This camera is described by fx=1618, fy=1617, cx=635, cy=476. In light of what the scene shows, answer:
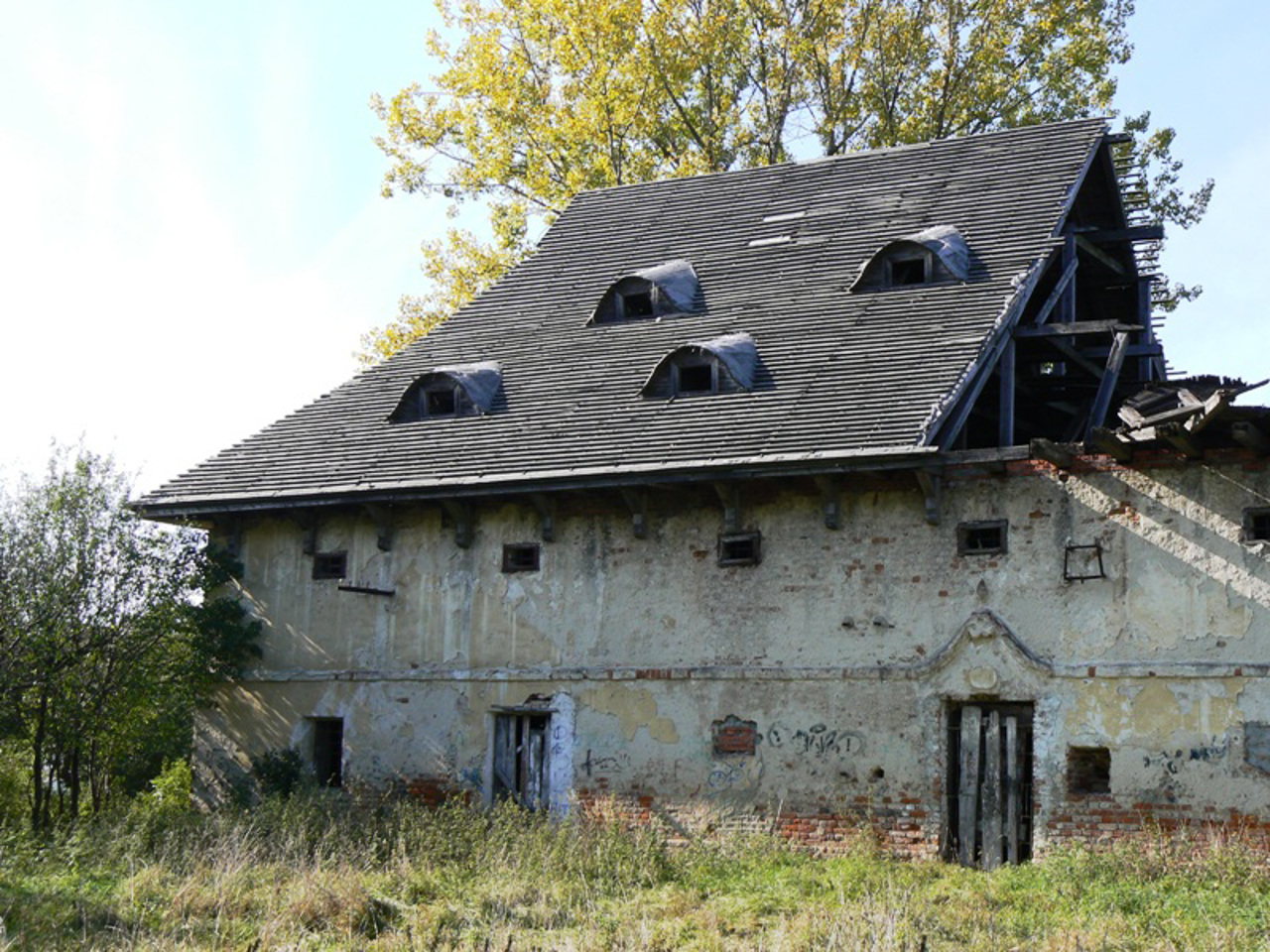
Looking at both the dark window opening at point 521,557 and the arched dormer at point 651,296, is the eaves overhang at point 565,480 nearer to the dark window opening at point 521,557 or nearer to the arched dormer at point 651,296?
the dark window opening at point 521,557

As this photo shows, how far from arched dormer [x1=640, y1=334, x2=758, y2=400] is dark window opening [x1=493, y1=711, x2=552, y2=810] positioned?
4.02 meters

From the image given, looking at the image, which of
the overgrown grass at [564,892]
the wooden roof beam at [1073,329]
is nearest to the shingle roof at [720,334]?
the wooden roof beam at [1073,329]

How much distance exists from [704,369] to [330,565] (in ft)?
17.3

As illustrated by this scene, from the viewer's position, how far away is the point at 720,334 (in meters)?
19.7

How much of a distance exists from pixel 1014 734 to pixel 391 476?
7.81m

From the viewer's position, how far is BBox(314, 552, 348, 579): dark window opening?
65.4ft

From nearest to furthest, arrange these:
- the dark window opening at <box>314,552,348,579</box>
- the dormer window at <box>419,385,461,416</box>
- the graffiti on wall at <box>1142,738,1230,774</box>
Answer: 1. the graffiti on wall at <box>1142,738,1230,774</box>
2. the dark window opening at <box>314,552,348,579</box>
3. the dormer window at <box>419,385,461,416</box>

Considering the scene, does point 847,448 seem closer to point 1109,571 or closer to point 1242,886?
point 1109,571

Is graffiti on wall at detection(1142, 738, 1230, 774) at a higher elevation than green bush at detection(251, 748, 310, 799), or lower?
higher

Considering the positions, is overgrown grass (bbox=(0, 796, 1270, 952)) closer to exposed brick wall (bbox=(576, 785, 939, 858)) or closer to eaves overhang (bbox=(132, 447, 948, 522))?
exposed brick wall (bbox=(576, 785, 939, 858))

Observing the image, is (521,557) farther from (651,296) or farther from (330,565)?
(651,296)

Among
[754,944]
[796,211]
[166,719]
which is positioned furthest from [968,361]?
[166,719]

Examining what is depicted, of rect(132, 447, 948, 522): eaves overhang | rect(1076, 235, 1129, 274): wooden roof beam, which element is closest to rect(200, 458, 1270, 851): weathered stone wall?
rect(132, 447, 948, 522): eaves overhang

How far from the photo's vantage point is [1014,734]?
15961 millimetres
